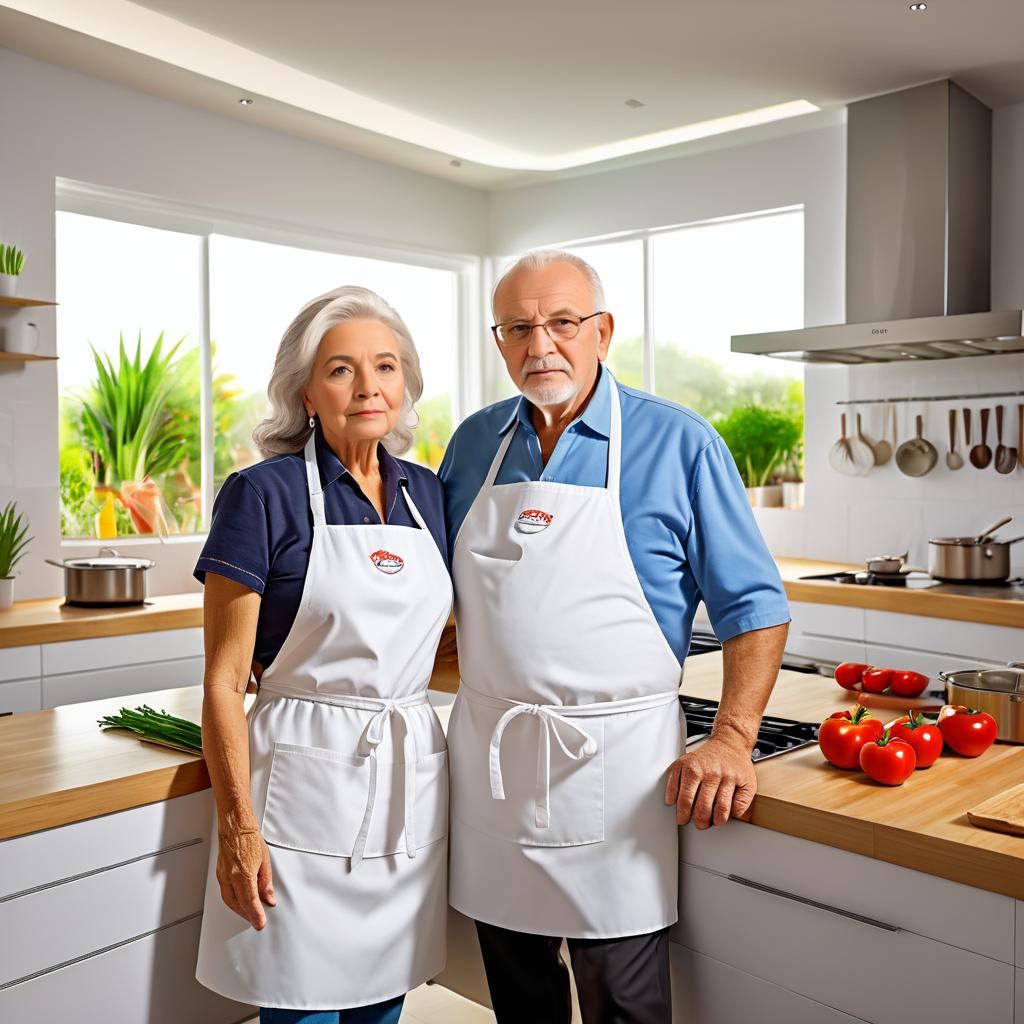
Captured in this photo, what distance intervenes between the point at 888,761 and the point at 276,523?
956mm

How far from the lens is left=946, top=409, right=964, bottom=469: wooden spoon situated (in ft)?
13.6

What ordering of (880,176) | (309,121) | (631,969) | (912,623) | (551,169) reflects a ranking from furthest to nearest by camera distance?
(551,169) → (309,121) → (880,176) → (912,623) → (631,969)

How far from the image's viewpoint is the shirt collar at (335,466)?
164cm

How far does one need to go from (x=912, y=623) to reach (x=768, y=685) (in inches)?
87.6

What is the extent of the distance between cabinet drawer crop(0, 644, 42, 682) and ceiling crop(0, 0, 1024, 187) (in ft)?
6.61

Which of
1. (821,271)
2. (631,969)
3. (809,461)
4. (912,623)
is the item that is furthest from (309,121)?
(631,969)

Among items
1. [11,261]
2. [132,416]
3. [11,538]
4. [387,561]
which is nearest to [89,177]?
[11,261]

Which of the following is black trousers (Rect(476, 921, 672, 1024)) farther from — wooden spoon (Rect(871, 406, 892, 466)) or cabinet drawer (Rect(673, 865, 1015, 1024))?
wooden spoon (Rect(871, 406, 892, 466))

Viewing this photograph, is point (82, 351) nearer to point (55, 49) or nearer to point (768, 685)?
point (55, 49)

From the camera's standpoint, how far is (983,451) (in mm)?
4074

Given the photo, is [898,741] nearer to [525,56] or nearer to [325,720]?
[325,720]

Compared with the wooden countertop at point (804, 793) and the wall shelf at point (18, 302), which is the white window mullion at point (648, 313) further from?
the wooden countertop at point (804, 793)

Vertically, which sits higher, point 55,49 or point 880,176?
point 55,49

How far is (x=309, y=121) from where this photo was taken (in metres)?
4.39
